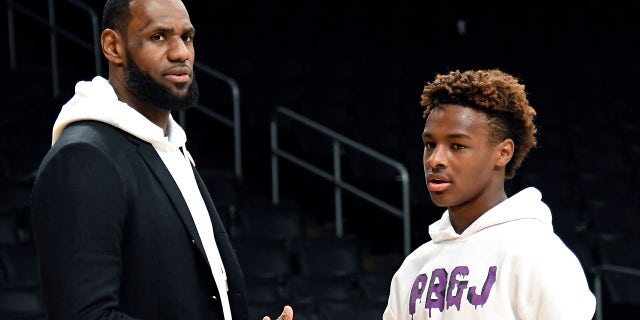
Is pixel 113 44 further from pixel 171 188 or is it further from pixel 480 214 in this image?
pixel 480 214

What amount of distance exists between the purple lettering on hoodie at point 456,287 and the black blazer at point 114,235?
55 cm

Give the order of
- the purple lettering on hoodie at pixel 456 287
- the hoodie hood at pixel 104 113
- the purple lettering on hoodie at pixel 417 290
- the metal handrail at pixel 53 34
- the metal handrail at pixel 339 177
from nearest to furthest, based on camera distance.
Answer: the hoodie hood at pixel 104 113 < the purple lettering on hoodie at pixel 456 287 < the purple lettering on hoodie at pixel 417 290 < the metal handrail at pixel 339 177 < the metal handrail at pixel 53 34

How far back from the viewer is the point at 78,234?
6.61 feet

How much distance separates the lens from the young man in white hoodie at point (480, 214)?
2400 mm

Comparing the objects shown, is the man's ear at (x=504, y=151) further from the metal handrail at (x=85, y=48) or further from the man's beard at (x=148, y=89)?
the metal handrail at (x=85, y=48)

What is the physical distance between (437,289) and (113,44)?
874mm

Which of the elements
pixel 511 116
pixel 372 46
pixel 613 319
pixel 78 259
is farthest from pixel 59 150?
pixel 372 46

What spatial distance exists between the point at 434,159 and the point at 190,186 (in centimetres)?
54

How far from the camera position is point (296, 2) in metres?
10.1

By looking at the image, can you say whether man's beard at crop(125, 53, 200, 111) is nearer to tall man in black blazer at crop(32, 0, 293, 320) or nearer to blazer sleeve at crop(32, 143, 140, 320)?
tall man in black blazer at crop(32, 0, 293, 320)

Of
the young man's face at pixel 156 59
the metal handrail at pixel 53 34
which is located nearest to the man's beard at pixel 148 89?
the young man's face at pixel 156 59

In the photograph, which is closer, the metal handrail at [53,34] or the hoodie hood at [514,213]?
the hoodie hood at [514,213]

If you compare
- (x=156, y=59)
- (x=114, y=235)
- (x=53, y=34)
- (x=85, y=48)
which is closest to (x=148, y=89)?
(x=156, y=59)

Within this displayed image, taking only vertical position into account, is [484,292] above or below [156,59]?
below
